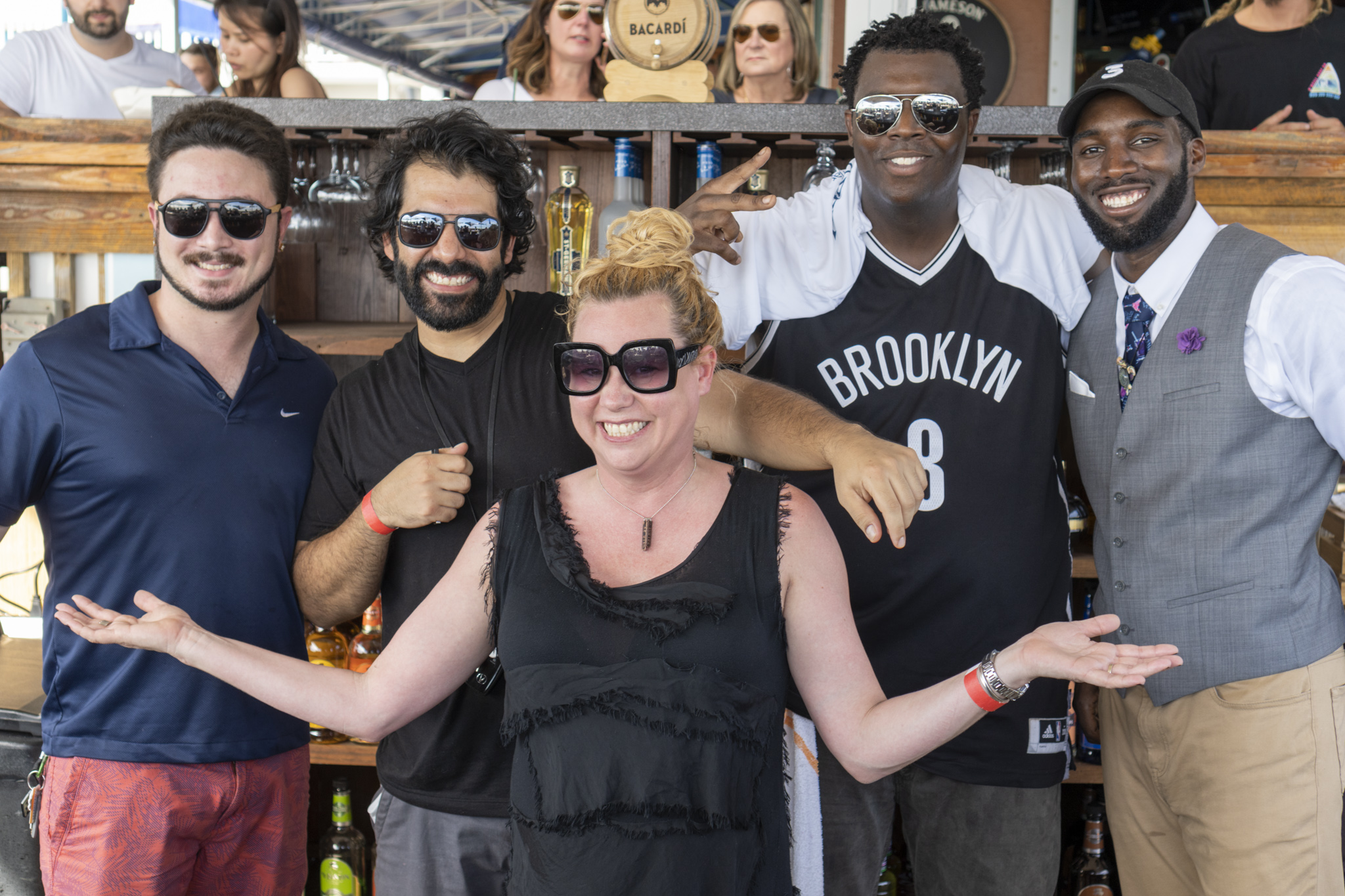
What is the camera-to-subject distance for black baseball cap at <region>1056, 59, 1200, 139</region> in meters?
1.77

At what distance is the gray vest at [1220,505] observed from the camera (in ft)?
5.54

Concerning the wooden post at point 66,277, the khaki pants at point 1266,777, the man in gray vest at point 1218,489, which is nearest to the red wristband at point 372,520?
the man in gray vest at point 1218,489

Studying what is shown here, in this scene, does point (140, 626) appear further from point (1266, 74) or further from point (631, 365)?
point (1266, 74)

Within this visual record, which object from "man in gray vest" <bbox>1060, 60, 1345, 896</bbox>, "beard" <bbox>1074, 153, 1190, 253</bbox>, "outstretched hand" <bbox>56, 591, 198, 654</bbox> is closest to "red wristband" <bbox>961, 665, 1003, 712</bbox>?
"man in gray vest" <bbox>1060, 60, 1345, 896</bbox>

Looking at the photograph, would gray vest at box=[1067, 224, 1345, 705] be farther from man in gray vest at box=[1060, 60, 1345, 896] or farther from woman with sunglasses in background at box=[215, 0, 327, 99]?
woman with sunglasses in background at box=[215, 0, 327, 99]

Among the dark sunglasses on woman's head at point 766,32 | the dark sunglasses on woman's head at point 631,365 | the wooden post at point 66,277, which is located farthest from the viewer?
the dark sunglasses on woman's head at point 766,32

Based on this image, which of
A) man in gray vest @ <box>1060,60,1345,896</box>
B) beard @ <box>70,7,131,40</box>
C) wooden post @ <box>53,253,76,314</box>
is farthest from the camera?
beard @ <box>70,7,131,40</box>

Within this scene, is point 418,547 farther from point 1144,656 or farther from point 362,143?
point 362,143

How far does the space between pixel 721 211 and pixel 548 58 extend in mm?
1497

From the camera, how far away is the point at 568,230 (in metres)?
2.51

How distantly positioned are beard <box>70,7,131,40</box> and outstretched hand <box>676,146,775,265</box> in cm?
243

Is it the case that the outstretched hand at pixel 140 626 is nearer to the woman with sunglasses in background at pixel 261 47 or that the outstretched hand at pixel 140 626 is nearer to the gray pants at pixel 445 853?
the gray pants at pixel 445 853

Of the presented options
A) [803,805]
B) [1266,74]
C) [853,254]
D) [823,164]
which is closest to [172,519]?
[803,805]

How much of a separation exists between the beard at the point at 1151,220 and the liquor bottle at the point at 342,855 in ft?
7.20
